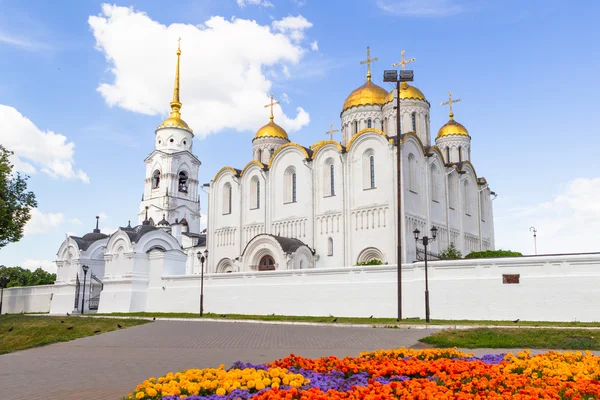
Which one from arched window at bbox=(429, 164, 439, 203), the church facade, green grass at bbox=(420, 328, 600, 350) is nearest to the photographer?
green grass at bbox=(420, 328, 600, 350)

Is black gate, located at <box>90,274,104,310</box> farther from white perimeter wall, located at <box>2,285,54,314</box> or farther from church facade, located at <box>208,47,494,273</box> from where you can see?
church facade, located at <box>208,47,494,273</box>

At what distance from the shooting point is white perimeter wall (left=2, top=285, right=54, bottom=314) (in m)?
38.1

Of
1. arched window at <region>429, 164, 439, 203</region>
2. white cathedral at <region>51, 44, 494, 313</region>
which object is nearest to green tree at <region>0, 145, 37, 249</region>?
white cathedral at <region>51, 44, 494, 313</region>

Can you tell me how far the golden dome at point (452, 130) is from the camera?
153 feet

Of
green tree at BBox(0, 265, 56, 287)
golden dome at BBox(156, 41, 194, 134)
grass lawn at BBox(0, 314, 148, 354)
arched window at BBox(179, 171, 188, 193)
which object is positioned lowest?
grass lawn at BBox(0, 314, 148, 354)

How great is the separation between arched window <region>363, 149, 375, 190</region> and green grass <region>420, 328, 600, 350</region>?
63.3 feet

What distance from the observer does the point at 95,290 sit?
35688 millimetres

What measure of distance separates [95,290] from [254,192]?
508 inches

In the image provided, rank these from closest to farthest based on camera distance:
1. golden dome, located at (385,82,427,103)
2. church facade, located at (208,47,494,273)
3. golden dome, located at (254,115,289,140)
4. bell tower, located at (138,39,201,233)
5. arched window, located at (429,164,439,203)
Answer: church facade, located at (208,47,494,273) < arched window, located at (429,164,439,203) < golden dome, located at (385,82,427,103) < golden dome, located at (254,115,289,140) < bell tower, located at (138,39,201,233)

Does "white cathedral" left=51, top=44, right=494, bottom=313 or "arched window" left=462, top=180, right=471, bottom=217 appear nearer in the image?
"white cathedral" left=51, top=44, right=494, bottom=313

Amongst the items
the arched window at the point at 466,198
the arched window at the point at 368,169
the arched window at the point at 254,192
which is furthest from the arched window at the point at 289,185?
the arched window at the point at 466,198

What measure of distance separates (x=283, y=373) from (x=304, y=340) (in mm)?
7793

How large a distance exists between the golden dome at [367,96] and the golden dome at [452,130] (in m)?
8.25

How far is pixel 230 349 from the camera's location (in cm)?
1345
